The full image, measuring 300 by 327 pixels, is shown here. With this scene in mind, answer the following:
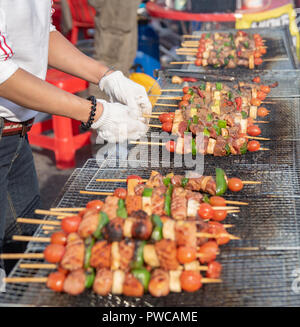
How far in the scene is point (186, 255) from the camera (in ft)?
8.11

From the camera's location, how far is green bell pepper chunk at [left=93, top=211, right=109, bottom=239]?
8.61 ft

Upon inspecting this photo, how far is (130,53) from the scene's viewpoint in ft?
23.2

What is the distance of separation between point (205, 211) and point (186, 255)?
1.52ft

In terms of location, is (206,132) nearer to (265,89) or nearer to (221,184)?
(221,184)

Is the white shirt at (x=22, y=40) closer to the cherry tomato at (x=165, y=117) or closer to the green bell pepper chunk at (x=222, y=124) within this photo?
the cherry tomato at (x=165, y=117)

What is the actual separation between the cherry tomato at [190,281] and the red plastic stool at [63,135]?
14.7 ft

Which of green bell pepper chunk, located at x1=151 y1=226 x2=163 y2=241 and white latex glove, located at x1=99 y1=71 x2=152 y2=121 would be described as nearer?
green bell pepper chunk, located at x1=151 y1=226 x2=163 y2=241

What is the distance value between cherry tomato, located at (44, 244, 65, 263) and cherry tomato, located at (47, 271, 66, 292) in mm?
128

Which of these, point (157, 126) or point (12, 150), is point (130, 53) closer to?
point (157, 126)

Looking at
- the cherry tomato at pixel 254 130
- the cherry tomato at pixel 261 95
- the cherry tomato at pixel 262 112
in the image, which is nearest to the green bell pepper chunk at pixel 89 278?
the cherry tomato at pixel 254 130

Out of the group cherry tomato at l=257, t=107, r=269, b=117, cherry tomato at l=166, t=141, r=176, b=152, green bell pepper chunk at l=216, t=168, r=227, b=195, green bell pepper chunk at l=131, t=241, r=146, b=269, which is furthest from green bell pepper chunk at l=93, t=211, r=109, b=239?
cherry tomato at l=257, t=107, r=269, b=117

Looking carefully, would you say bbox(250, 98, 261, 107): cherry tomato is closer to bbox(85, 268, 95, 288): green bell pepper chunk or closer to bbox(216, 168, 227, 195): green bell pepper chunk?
bbox(216, 168, 227, 195): green bell pepper chunk

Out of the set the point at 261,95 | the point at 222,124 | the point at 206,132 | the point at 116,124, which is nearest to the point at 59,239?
the point at 116,124

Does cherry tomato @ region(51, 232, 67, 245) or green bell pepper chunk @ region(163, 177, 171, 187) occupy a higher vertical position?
green bell pepper chunk @ region(163, 177, 171, 187)
